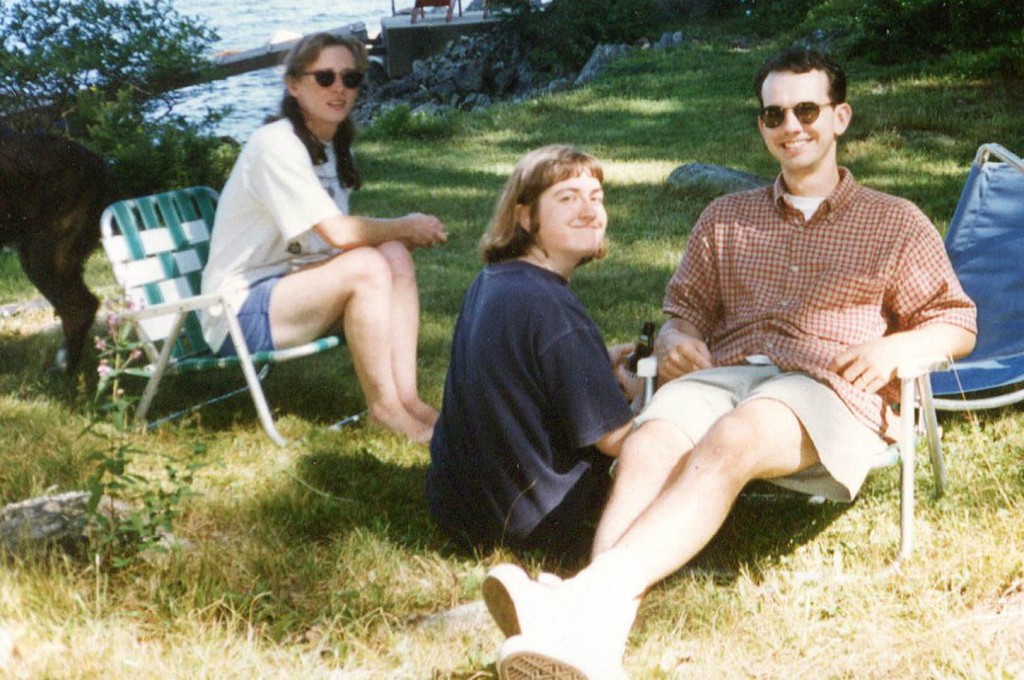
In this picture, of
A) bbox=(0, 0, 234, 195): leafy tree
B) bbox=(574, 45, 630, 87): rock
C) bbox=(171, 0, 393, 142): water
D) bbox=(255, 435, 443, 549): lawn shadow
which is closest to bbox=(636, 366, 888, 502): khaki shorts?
bbox=(255, 435, 443, 549): lawn shadow

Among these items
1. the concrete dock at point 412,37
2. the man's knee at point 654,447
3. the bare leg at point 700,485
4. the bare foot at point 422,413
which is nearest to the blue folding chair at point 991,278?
the bare leg at point 700,485

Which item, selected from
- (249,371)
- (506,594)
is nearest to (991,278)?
(506,594)

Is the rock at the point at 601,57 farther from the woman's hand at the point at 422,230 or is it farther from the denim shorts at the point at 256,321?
the denim shorts at the point at 256,321

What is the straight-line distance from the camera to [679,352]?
3.35m

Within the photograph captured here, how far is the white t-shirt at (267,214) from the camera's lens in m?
4.14

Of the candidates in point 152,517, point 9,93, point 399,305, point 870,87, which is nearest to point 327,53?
point 399,305

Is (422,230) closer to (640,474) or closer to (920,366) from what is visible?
(640,474)

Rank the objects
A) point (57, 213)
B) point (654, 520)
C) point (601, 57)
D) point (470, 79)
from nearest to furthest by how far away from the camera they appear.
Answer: point (654, 520) → point (57, 213) → point (601, 57) → point (470, 79)

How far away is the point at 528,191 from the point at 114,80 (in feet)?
27.2

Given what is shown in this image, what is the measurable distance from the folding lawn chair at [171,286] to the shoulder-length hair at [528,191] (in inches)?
47.2

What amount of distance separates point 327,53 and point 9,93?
676 centimetres

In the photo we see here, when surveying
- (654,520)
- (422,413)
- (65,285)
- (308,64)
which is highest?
(308,64)

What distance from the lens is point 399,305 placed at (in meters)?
4.25

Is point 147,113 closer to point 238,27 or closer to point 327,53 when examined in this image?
point 327,53
